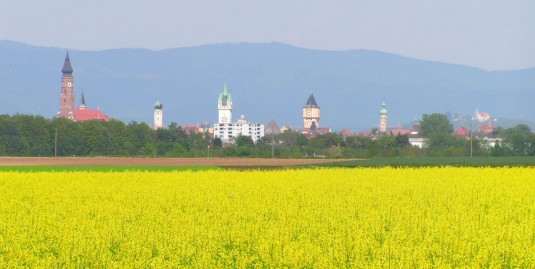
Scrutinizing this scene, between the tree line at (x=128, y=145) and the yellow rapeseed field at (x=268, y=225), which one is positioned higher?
the tree line at (x=128, y=145)

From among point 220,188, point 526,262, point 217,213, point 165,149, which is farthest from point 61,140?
point 526,262

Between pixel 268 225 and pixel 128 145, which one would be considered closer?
pixel 268 225

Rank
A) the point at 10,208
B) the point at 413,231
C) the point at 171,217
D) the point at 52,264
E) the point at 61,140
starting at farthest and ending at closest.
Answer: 1. the point at 61,140
2. the point at 10,208
3. the point at 171,217
4. the point at 413,231
5. the point at 52,264

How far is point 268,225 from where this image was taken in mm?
21703

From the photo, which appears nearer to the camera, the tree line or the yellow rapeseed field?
the yellow rapeseed field

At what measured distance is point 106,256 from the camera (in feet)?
57.6

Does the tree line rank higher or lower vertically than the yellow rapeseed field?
higher

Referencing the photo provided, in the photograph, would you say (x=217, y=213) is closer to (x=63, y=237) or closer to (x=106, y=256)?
(x=63, y=237)

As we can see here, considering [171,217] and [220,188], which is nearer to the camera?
[171,217]

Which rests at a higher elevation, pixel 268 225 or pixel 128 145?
pixel 128 145

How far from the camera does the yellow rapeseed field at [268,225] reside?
17.1 metres

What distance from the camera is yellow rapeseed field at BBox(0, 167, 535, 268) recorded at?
17.1 metres

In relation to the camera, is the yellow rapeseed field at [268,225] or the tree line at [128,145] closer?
the yellow rapeseed field at [268,225]

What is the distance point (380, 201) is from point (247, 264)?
13.2 m
